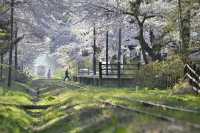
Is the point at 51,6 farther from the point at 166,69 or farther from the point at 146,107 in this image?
the point at 146,107

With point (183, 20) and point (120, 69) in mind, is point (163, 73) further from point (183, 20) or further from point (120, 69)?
point (120, 69)

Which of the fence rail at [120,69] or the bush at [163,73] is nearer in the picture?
the bush at [163,73]

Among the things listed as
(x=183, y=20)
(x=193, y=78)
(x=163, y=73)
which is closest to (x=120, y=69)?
→ (x=183, y=20)

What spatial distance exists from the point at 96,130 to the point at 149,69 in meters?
22.8

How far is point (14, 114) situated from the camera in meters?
19.6

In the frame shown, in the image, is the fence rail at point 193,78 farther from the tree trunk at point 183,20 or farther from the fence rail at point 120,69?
the fence rail at point 120,69

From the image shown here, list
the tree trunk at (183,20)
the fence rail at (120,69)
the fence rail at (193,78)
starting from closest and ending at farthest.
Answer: the fence rail at (193,78) → the tree trunk at (183,20) → the fence rail at (120,69)

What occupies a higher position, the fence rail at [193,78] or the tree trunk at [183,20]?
Result: the tree trunk at [183,20]

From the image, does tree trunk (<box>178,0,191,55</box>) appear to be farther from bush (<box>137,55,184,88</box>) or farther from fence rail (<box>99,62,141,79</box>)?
fence rail (<box>99,62,141,79</box>)

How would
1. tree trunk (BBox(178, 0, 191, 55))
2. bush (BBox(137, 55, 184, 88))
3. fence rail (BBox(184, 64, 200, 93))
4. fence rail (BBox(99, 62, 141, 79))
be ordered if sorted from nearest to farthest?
fence rail (BBox(184, 64, 200, 93)) → tree trunk (BBox(178, 0, 191, 55)) → bush (BBox(137, 55, 184, 88)) → fence rail (BBox(99, 62, 141, 79))

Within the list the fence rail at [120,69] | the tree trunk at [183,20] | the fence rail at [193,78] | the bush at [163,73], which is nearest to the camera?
the fence rail at [193,78]

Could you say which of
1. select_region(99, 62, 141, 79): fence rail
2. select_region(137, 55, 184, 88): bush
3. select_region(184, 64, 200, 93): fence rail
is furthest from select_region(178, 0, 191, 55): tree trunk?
select_region(99, 62, 141, 79): fence rail

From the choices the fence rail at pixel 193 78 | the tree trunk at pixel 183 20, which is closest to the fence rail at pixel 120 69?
the tree trunk at pixel 183 20

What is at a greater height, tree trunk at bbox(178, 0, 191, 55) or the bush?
tree trunk at bbox(178, 0, 191, 55)
